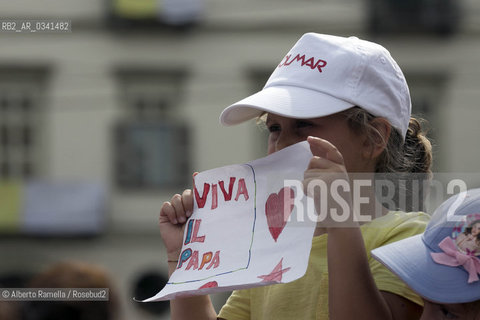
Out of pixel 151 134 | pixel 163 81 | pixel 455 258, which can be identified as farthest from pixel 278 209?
pixel 151 134

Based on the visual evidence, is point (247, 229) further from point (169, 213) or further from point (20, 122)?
point (20, 122)

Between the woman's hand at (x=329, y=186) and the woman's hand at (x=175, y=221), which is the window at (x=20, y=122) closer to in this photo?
the woman's hand at (x=175, y=221)

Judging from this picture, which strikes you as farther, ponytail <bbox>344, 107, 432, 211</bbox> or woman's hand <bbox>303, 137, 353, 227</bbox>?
ponytail <bbox>344, 107, 432, 211</bbox>

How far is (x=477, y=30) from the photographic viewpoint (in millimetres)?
8492

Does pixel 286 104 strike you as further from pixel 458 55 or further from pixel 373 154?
pixel 458 55

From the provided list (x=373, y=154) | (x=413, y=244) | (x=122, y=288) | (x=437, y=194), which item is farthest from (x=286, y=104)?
(x=122, y=288)

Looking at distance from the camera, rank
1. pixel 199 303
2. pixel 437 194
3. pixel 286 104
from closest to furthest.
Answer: pixel 286 104
pixel 199 303
pixel 437 194

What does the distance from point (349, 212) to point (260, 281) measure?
148mm

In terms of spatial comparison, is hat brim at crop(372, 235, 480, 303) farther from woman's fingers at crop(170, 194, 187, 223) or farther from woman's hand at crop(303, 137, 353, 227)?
woman's fingers at crop(170, 194, 187, 223)

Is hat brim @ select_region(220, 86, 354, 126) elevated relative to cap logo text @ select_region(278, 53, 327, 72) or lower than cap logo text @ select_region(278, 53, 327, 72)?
lower

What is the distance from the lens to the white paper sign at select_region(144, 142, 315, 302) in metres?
1.29

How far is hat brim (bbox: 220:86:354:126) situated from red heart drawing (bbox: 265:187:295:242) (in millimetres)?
113
